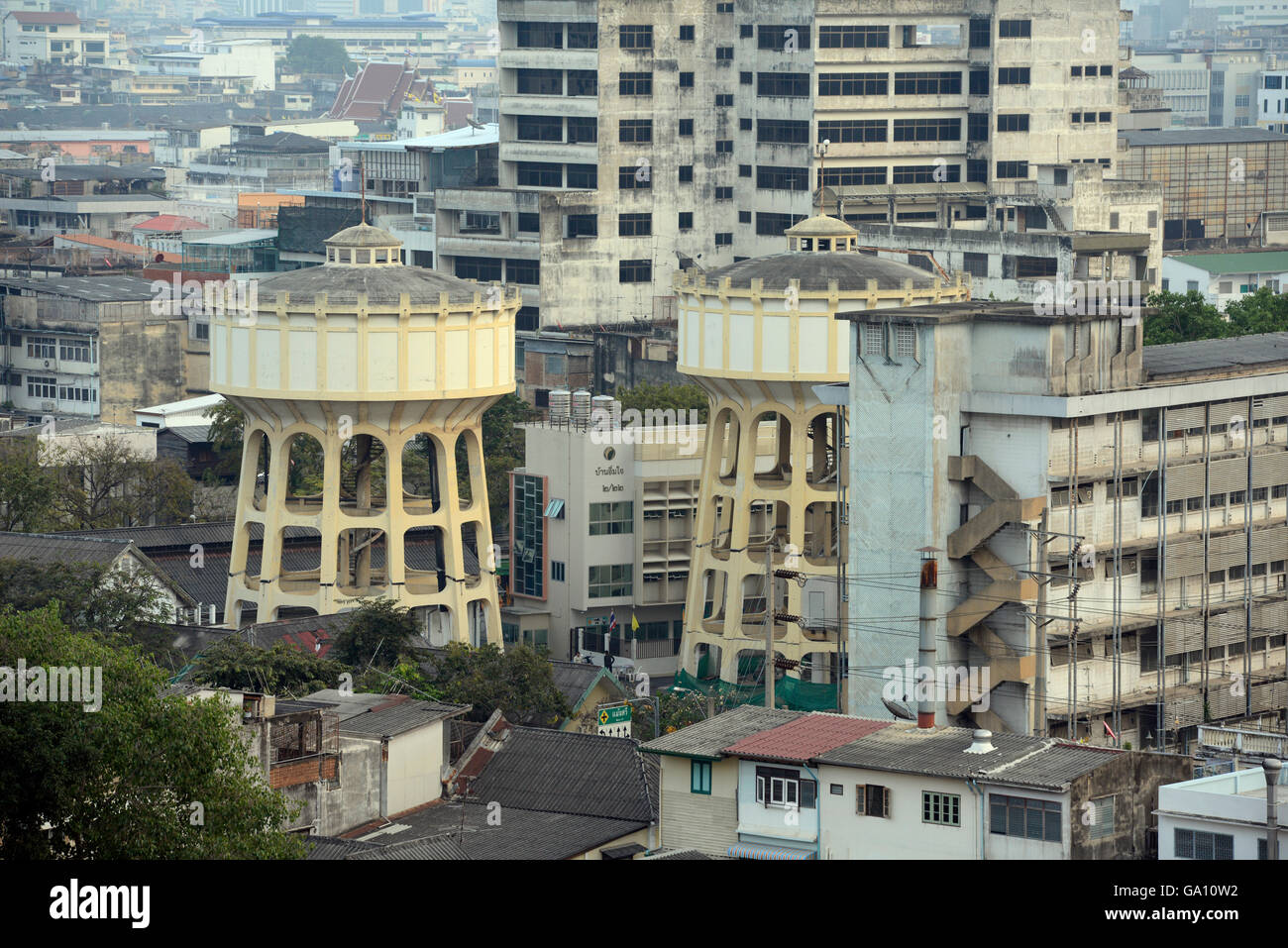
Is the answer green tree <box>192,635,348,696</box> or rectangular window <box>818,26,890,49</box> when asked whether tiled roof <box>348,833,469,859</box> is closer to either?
green tree <box>192,635,348,696</box>

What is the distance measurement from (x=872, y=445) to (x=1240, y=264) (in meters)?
102

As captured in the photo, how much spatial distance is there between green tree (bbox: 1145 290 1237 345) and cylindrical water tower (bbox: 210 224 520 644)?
114 feet

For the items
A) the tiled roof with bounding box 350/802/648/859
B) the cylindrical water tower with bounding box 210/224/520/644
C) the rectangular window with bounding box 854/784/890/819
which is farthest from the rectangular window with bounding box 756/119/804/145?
the rectangular window with bounding box 854/784/890/819

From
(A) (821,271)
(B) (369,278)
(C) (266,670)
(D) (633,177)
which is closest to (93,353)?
(D) (633,177)

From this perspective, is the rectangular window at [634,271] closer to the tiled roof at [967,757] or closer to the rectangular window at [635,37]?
the rectangular window at [635,37]

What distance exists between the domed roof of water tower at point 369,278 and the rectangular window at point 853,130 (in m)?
64.6

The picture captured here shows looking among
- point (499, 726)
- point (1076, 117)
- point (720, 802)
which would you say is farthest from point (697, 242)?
point (720, 802)

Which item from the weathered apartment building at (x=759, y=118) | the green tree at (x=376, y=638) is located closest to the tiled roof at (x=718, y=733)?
the green tree at (x=376, y=638)

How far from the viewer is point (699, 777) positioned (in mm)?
57906

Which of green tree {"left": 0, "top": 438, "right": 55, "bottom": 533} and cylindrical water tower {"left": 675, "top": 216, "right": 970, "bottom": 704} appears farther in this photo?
green tree {"left": 0, "top": 438, "right": 55, "bottom": 533}

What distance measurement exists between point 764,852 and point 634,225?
92.4 m

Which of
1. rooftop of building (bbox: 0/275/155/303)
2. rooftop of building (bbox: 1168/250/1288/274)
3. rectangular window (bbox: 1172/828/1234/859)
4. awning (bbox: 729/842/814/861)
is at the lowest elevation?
awning (bbox: 729/842/814/861)

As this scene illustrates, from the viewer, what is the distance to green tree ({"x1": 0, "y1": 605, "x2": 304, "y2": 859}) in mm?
46875

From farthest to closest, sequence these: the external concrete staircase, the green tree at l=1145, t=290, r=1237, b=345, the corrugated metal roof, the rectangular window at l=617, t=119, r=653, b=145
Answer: the rectangular window at l=617, t=119, r=653, b=145 → the green tree at l=1145, t=290, r=1237, b=345 → the corrugated metal roof → the external concrete staircase
